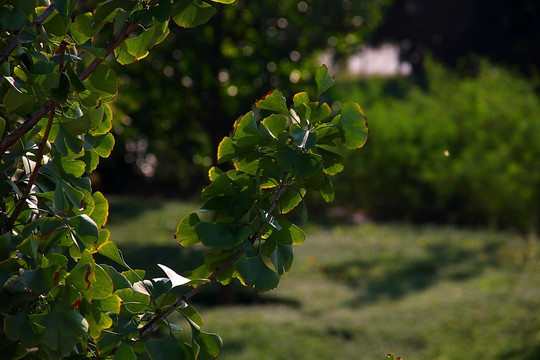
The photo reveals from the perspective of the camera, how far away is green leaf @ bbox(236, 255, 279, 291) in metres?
1.11

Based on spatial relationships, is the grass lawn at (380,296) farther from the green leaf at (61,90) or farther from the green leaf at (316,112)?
the green leaf at (61,90)

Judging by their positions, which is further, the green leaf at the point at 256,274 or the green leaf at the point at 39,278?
the green leaf at the point at 256,274

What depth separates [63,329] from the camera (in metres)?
0.96

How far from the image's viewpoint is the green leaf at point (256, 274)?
111cm

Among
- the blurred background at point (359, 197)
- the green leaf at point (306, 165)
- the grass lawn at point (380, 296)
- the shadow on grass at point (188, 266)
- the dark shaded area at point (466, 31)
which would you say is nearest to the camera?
the green leaf at point (306, 165)

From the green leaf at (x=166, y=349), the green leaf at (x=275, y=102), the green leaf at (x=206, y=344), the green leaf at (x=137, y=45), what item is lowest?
the green leaf at (x=206, y=344)

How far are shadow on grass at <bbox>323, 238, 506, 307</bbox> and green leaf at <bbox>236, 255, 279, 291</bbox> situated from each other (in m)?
5.31

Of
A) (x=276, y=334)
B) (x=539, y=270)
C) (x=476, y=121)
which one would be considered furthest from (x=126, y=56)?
(x=476, y=121)

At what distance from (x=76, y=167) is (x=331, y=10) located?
556cm

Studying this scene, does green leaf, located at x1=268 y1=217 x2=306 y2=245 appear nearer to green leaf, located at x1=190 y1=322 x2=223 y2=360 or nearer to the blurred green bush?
green leaf, located at x1=190 y1=322 x2=223 y2=360

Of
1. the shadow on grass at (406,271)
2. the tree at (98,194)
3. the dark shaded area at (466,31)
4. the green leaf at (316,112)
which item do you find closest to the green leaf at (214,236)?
the tree at (98,194)

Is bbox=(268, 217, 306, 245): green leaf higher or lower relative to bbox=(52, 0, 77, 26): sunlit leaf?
lower

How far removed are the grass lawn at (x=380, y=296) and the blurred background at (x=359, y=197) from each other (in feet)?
0.07

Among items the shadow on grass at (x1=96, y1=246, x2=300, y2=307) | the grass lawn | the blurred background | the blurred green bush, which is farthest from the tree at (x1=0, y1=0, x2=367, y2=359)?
the blurred green bush
